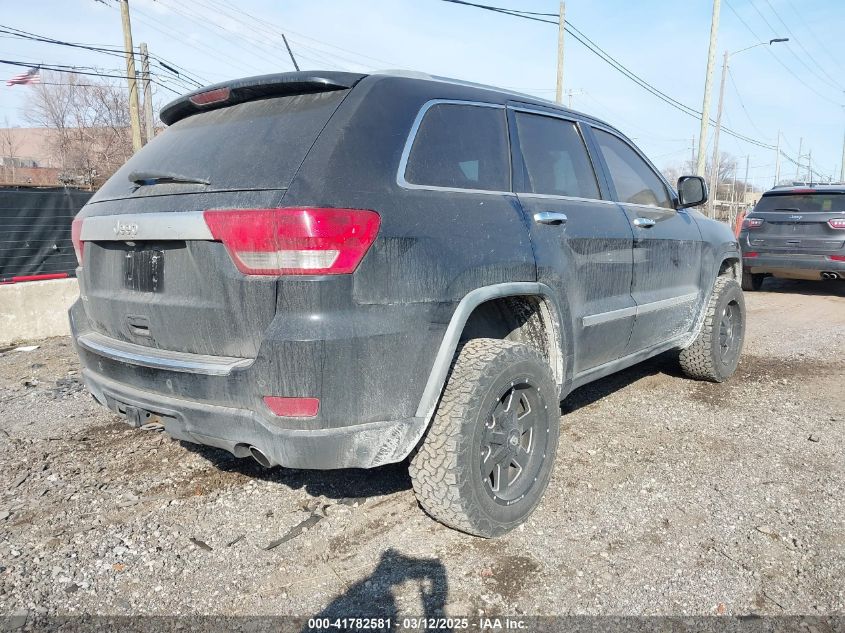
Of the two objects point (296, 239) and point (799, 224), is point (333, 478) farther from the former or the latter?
point (799, 224)

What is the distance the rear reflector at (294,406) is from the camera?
6.84ft

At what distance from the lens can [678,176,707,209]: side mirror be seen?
4.30m

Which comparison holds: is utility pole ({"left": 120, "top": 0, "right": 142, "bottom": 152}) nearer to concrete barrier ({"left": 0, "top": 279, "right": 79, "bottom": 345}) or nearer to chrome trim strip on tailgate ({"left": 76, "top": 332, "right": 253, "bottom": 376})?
concrete barrier ({"left": 0, "top": 279, "right": 79, "bottom": 345})

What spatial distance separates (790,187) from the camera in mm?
10148

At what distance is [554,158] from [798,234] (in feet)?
26.8

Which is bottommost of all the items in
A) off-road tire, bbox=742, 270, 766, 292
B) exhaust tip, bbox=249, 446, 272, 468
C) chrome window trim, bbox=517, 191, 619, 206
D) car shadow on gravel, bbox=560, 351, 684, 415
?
car shadow on gravel, bbox=560, 351, 684, 415

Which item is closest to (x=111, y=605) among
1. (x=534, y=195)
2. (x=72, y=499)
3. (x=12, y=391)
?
(x=72, y=499)

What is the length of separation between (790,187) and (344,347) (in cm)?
1044

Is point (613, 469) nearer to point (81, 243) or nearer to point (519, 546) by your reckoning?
point (519, 546)

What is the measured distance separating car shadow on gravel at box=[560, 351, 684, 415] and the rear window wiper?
2907 mm

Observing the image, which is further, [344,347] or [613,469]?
[613,469]

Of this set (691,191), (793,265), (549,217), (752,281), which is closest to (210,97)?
(549,217)

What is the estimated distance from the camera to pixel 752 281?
1092 centimetres

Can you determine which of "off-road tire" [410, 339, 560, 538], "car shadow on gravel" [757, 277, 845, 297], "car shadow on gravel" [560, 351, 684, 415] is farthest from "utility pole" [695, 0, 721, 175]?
"off-road tire" [410, 339, 560, 538]
